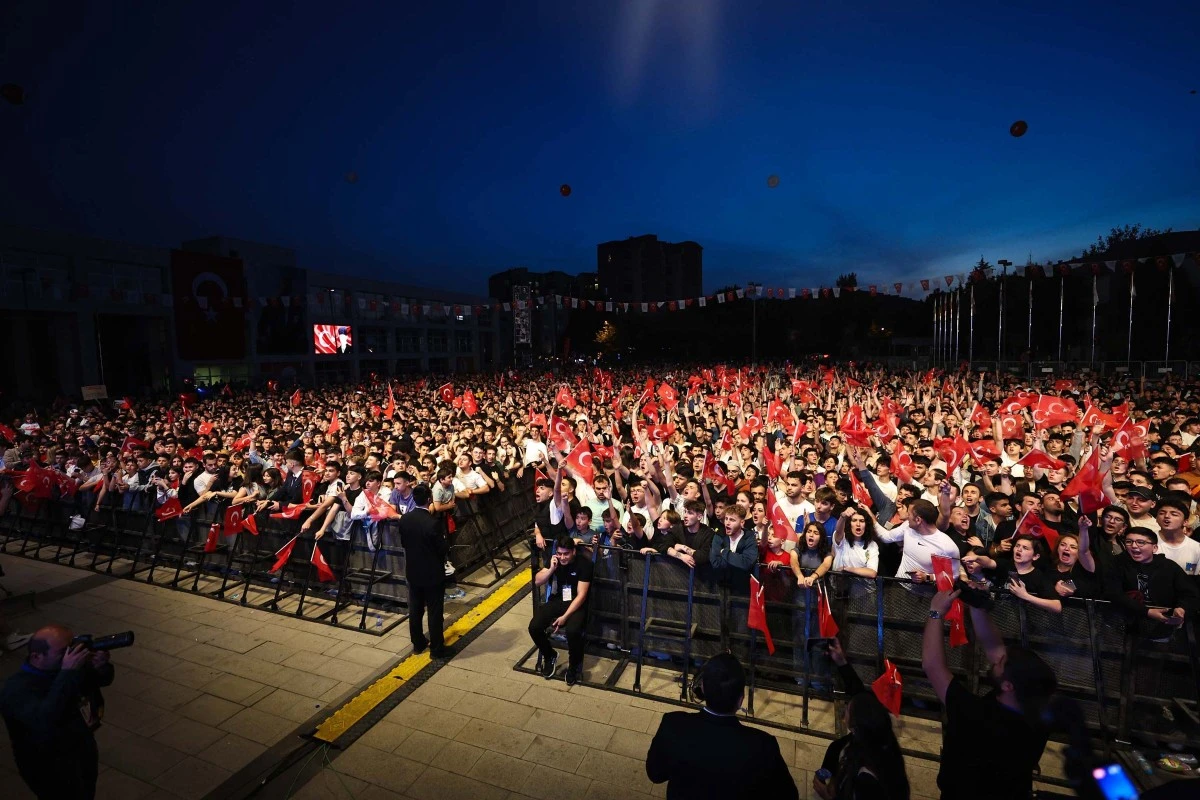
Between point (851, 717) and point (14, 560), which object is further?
point (14, 560)

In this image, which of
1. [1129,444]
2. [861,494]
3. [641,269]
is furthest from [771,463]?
[641,269]

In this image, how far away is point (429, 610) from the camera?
618 centimetres

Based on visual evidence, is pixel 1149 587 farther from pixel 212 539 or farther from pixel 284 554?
pixel 212 539

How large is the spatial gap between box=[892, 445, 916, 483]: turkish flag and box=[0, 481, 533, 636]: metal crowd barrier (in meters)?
5.92

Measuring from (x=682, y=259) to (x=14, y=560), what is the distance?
394 ft

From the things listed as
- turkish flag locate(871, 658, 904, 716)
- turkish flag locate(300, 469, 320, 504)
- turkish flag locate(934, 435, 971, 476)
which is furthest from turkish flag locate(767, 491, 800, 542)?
turkish flag locate(300, 469, 320, 504)

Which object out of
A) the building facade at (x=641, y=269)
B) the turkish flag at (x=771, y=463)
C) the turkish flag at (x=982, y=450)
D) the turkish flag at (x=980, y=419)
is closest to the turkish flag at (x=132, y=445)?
the turkish flag at (x=771, y=463)

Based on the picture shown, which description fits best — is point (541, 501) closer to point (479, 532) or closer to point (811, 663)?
point (479, 532)

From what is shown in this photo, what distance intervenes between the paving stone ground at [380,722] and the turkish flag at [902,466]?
11.9ft

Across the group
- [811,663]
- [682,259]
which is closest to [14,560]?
[811,663]

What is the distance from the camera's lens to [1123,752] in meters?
4.58

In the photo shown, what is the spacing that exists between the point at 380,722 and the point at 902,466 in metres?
7.13

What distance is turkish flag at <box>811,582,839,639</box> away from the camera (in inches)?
197

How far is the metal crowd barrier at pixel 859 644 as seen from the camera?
4.49 m
